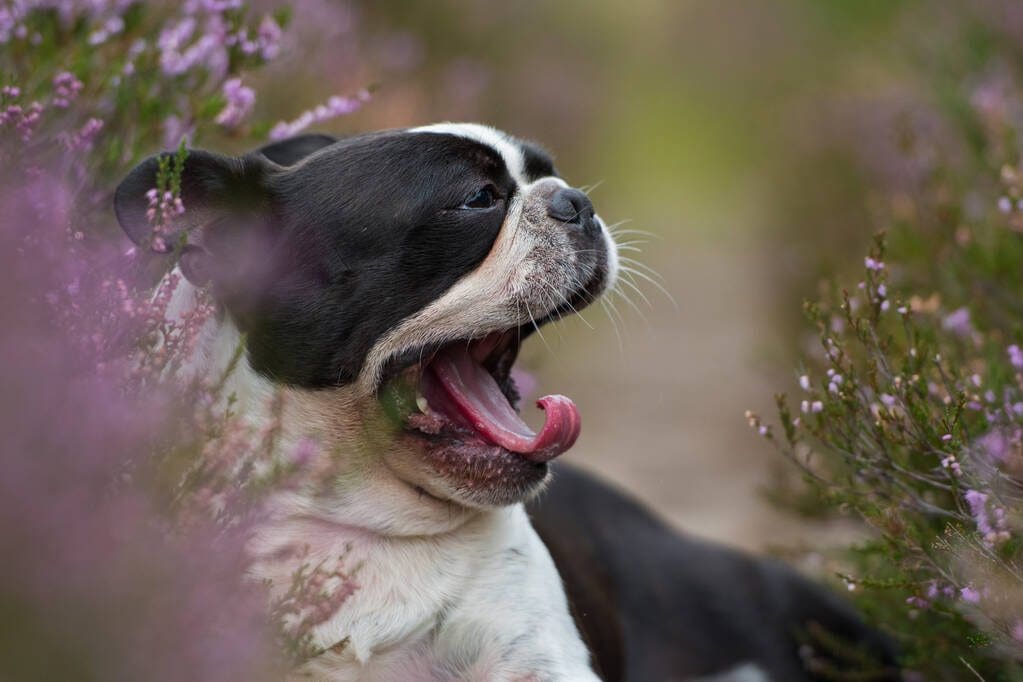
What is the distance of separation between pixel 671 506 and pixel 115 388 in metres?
4.91

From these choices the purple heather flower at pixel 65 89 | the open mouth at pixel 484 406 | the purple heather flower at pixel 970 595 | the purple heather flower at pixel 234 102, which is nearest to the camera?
the purple heather flower at pixel 970 595

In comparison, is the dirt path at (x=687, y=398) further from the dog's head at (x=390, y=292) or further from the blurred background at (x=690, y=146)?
the dog's head at (x=390, y=292)

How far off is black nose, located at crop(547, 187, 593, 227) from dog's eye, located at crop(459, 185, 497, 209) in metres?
0.13

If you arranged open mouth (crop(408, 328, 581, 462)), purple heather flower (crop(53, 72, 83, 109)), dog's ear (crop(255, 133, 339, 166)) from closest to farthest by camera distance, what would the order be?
open mouth (crop(408, 328, 581, 462)) < purple heather flower (crop(53, 72, 83, 109)) < dog's ear (crop(255, 133, 339, 166))

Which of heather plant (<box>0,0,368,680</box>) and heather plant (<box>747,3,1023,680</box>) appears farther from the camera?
heather plant (<box>747,3,1023,680</box>)

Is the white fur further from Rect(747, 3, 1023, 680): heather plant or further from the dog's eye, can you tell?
Rect(747, 3, 1023, 680): heather plant

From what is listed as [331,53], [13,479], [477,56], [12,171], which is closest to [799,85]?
[477,56]

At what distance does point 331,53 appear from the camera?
5934 mm

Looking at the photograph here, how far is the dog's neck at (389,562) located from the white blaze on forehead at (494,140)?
2.10 ft

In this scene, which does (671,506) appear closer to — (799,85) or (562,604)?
(562,604)

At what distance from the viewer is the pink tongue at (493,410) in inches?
114

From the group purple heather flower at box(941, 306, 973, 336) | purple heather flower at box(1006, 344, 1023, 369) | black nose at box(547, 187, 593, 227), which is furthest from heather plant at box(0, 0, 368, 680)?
purple heather flower at box(941, 306, 973, 336)

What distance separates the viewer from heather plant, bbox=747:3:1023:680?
8.37 ft

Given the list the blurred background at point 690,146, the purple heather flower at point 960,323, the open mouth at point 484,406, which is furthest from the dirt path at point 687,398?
the open mouth at point 484,406
